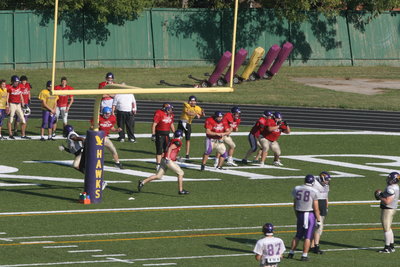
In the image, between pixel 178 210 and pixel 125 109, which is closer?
pixel 178 210

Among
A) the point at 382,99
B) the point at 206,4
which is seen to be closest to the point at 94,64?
the point at 206,4

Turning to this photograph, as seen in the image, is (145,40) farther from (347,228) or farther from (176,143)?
(347,228)

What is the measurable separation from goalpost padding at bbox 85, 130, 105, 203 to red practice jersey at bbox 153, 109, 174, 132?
16.2ft

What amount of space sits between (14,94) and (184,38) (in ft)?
75.2

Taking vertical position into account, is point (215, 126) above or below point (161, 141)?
above

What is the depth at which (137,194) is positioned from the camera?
93.2 feet

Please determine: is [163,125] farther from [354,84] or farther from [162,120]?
[354,84]

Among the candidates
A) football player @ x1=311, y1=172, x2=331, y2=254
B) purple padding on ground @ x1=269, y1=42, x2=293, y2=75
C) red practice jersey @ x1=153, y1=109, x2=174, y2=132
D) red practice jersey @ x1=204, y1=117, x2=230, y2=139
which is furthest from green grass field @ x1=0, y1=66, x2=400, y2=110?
football player @ x1=311, y1=172, x2=331, y2=254

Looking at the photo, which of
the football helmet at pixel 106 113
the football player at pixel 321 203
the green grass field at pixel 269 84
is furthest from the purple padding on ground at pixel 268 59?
the football player at pixel 321 203

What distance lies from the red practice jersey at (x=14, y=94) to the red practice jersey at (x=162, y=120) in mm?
6109

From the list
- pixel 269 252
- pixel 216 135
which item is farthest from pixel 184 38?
pixel 269 252

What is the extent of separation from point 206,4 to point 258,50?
9.04m

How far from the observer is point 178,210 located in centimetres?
2634

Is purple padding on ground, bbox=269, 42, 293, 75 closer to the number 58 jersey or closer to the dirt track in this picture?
the dirt track
